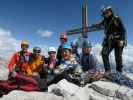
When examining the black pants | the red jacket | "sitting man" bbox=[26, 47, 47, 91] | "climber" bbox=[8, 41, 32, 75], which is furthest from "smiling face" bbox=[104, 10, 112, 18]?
the red jacket

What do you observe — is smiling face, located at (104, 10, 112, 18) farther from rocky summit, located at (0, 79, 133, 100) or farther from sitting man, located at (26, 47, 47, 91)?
sitting man, located at (26, 47, 47, 91)

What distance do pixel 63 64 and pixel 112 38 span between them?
7.35ft

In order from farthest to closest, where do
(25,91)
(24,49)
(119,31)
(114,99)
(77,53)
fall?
(77,53)
(24,49)
(119,31)
(25,91)
(114,99)

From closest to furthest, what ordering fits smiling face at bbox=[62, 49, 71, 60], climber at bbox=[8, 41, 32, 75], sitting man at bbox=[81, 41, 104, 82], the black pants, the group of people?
the group of people → the black pants → smiling face at bbox=[62, 49, 71, 60] → climber at bbox=[8, 41, 32, 75] → sitting man at bbox=[81, 41, 104, 82]

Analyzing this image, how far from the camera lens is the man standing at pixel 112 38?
39.8 feet

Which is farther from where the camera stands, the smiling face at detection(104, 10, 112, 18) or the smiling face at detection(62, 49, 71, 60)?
the smiling face at detection(62, 49, 71, 60)

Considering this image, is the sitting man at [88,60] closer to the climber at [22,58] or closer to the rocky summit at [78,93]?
the rocky summit at [78,93]

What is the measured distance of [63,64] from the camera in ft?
41.2

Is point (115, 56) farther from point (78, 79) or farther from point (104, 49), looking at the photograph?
point (78, 79)

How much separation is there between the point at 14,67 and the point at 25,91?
2087 millimetres

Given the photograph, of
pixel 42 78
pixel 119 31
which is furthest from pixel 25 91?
pixel 119 31

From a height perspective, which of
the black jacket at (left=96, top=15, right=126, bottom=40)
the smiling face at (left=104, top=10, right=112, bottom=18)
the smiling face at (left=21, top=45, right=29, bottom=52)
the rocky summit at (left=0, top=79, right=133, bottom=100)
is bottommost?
the rocky summit at (left=0, top=79, right=133, bottom=100)

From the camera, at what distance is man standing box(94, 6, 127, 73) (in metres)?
12.1

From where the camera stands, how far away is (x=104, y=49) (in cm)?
1237
